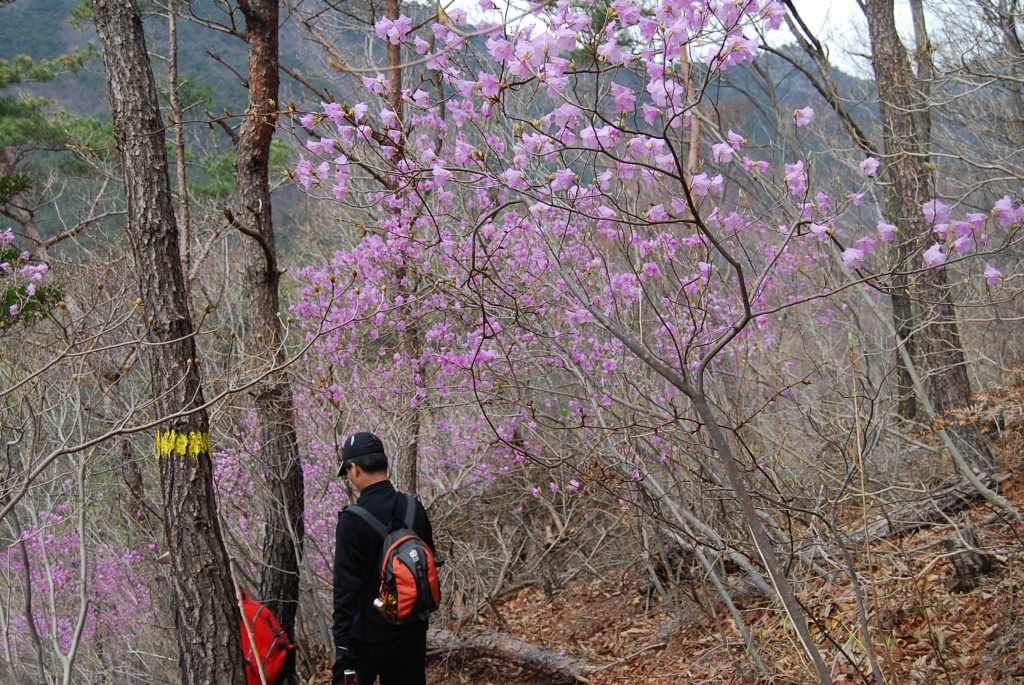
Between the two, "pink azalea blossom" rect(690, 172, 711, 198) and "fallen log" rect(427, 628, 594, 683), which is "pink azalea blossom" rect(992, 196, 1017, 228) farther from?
"fallen log" rect(427, 628, 594, 683)

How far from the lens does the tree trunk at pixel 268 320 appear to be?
489 centimetres

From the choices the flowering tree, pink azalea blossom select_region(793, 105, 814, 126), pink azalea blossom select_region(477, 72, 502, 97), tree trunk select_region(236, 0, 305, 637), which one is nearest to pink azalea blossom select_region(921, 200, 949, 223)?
the flowering tree

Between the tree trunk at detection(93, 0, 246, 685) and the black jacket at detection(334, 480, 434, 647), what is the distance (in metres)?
0.94

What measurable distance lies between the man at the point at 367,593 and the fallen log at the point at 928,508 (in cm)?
273

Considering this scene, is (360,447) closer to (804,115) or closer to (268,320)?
(804,115)

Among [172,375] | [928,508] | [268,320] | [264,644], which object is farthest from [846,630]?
[268,320]

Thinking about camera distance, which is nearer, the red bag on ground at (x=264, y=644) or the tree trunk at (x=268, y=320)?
the red bag on ground at (x=264, y=644)

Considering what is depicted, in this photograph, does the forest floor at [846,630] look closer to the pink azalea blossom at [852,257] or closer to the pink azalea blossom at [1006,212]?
the pink azalea blossom at [852,257]

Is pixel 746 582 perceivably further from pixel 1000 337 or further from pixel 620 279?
pixel 1000 337

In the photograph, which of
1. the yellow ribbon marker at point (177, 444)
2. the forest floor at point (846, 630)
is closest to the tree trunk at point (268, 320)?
the yellow ribbon marker at point (177, 444)

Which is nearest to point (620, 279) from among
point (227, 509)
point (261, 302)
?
point (261, 302)

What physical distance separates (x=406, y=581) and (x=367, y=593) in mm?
226

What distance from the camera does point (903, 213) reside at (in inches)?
224

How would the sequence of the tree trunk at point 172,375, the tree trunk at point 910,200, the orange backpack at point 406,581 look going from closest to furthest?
the orange backpack at point 406,581 < the tree trunk at point 172,375 < the tree trunk at point 910,200
